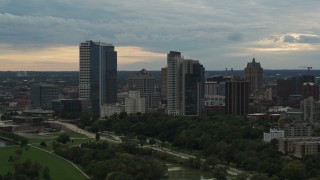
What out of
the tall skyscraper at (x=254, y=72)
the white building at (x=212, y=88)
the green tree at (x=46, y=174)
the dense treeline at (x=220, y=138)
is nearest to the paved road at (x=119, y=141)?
the dense treeline at (x=220, y=138)

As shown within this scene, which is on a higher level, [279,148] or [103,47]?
[103,47]

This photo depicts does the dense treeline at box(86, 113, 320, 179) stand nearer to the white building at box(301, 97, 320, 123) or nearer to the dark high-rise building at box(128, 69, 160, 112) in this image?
the white building at box(301, 97, 320, 123)

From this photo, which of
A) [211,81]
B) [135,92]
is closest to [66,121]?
[135,92]

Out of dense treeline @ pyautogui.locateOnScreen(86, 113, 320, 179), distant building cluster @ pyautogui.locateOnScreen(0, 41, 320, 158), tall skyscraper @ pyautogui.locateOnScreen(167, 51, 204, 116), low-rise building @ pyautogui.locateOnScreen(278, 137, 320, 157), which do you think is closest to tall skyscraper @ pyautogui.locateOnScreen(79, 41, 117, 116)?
distant building cluster @ pyautogui.locateOnScreen(0, 41, 320, 158)

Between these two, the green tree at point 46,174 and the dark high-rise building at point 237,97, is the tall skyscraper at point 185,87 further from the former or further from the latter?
the green tree at point 46,174

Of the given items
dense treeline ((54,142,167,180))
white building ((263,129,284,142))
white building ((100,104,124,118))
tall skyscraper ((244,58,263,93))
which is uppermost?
tall skyscraper ((244,58,263,93))

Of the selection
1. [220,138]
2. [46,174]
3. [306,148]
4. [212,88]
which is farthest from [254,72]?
[46,174]

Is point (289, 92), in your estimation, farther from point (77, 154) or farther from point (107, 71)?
point (77, 154)

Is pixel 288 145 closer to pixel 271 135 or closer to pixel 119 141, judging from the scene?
pixel 271 135
